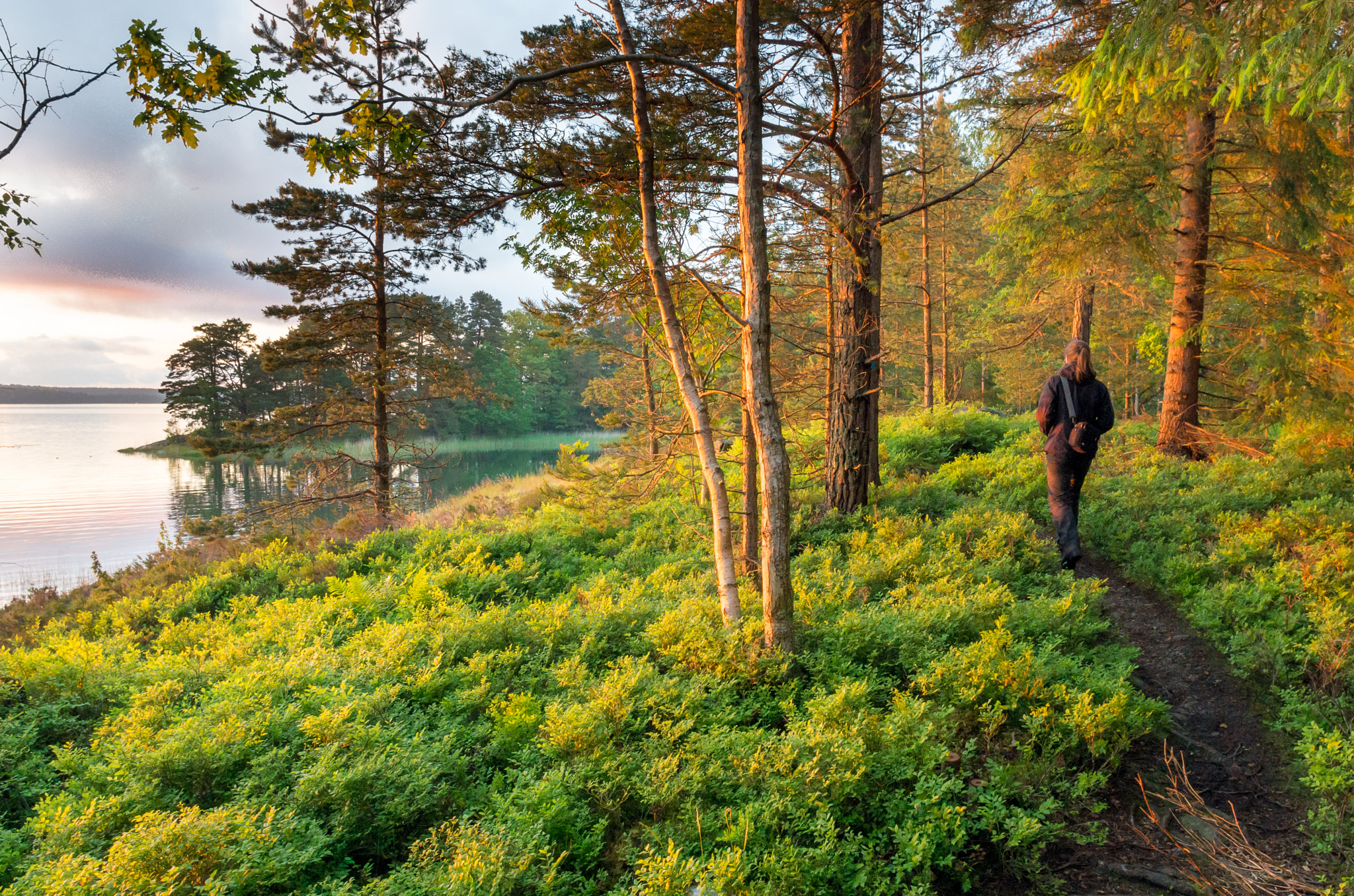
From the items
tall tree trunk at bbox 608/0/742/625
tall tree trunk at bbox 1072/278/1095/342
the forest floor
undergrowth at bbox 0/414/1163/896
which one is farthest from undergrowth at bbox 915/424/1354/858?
tall tree trunk at bbox 1072/278/1095/342

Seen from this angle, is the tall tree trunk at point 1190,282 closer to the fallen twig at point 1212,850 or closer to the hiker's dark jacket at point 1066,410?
the hiker's dark jacket at point 1066,410

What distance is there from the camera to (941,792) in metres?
3.29

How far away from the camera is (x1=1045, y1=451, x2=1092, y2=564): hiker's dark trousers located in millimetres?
6898

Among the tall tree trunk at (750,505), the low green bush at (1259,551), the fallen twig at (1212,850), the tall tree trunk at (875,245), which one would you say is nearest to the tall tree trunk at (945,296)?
the low green bush at (1259,551)

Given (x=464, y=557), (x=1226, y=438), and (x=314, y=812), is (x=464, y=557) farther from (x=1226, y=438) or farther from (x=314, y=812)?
(x=1226, y=438)

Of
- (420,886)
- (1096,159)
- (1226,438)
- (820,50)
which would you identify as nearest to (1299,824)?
(420,886)

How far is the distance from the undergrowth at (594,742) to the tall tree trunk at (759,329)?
700 millimetres

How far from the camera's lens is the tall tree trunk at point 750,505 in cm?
672

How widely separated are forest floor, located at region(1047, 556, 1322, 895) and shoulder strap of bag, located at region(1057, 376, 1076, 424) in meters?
2.72

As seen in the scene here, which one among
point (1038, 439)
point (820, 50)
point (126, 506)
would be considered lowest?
point (126, 506)

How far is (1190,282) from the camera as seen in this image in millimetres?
9109

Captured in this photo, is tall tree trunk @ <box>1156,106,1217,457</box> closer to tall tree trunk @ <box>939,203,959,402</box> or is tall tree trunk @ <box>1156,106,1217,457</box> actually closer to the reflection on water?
tall tree trunk @ <box>939,203,959,402</box>

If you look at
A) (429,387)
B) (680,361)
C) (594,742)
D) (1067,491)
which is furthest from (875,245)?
(429,387)

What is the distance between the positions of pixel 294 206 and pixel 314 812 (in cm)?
1481
